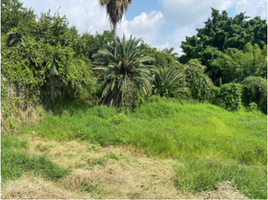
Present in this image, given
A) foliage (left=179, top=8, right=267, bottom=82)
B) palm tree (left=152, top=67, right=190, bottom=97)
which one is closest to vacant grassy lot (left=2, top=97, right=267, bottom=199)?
palm tree (left=152, top=67, right=190, bottom=97)

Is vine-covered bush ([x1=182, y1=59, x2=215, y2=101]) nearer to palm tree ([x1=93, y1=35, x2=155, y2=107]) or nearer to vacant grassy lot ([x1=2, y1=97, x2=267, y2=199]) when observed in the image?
vacant grassy lot ([x1=2, y1=97, x2=267, y2=199])

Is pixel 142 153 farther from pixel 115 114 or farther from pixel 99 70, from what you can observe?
pixel 99 70

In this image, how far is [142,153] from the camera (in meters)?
5.84

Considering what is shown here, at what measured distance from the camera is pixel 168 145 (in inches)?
235

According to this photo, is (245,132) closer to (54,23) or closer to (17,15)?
(54,23)

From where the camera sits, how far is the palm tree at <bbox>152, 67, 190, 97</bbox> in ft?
34.5

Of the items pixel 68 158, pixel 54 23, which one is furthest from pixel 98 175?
pixel 54 23

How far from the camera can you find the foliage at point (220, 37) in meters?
17.1

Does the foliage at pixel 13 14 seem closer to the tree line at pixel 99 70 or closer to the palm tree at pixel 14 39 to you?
the tree line at pixel 99 70

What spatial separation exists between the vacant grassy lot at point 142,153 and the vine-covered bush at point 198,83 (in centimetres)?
120

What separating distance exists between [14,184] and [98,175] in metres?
1.60

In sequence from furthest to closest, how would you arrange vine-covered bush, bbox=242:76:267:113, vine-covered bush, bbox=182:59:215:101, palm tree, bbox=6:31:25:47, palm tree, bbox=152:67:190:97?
vine-covered bush, bbox=242:76:267:113 → vine-covered bush, bbox=182:59:215:101 → palm tree, bbox=152:67:190:97 → palm tree, bbox=6:31:25:47

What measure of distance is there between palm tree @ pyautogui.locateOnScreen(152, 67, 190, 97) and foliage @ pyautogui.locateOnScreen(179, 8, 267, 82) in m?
7.12

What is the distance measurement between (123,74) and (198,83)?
4.91m
